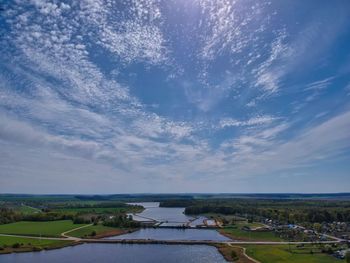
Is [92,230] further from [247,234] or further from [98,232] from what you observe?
[247,234]

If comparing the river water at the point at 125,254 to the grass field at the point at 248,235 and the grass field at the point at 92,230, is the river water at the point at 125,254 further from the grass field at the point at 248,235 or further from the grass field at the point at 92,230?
the grass field at the point at 92,230

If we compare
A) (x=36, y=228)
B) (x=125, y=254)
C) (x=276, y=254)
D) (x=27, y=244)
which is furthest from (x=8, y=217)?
(x=276, y=254)

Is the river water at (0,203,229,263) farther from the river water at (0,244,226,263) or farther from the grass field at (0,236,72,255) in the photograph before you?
the grass field at (0,236,72,255)

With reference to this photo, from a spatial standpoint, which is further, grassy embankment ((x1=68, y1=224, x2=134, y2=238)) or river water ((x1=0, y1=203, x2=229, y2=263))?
grassy embankment ((x1=68, y1=224, x2=134, y2=238))

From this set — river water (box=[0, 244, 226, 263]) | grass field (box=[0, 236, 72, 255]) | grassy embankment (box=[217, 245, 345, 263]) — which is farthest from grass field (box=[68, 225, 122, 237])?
grassy embankment (box=[217, 245, 345, 263])

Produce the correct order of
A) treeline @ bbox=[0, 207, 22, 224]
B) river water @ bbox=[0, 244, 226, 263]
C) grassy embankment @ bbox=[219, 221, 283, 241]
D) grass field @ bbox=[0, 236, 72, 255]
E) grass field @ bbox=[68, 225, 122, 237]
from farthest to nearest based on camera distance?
1. treeline @ bbox=[0, 207, 22, 224]
2. grass field @ bbox=[68, 225, 122, 237]
3. grassy embankment @ bbox=[219, 221, 283, 241]
4. grass field @ bbox=[0, 236, 72, 255]
5. river water @ bbox=[0, 244, 226, 263]

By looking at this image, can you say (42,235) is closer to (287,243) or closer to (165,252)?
(165,252)

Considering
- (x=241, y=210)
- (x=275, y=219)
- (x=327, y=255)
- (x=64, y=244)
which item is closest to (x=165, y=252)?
(x=64, y=244)

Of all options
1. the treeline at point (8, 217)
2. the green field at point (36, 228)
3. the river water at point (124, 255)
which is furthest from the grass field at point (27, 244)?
the treeline at point (8, 217)
